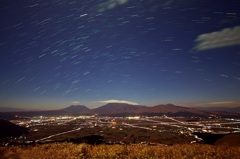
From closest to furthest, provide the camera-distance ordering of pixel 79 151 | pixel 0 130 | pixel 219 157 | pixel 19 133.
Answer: pixel 219 157 → pixel 79 151 → pixel 0 130 → pixel 19 133

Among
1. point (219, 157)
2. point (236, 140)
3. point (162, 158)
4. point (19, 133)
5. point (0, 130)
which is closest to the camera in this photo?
point (162, 158)

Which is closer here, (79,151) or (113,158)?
(113,158)

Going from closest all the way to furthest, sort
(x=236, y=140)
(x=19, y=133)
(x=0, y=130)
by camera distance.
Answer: (x=236, y=140), (x=0, y=130), (x=19, y=133)

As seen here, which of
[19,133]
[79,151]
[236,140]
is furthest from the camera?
[19,133]

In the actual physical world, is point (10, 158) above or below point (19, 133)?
above

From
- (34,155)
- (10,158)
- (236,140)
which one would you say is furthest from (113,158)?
(236,140)

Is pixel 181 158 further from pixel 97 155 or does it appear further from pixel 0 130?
pixel 0 130

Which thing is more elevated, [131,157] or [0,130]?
[131,157]

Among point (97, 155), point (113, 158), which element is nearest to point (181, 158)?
point (113, 158)

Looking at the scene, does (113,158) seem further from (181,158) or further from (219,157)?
(219,157)
